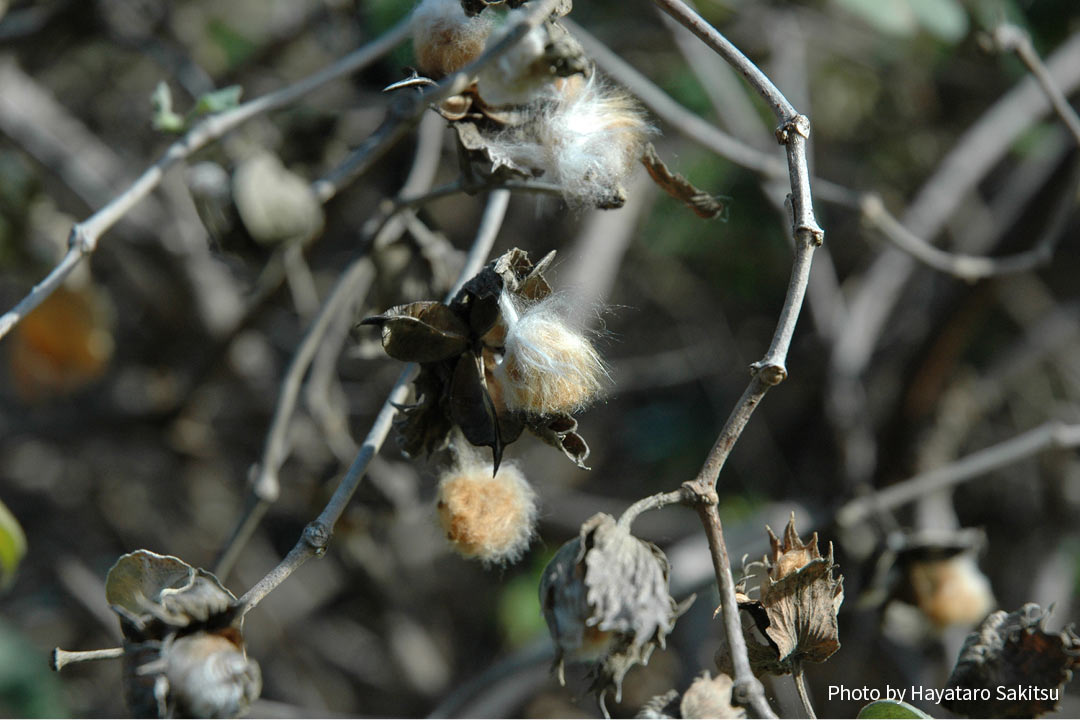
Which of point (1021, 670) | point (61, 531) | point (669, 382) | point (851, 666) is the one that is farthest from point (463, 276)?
point (61, 531)

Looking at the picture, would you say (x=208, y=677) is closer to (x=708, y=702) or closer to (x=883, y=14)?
(x=708, y=702)

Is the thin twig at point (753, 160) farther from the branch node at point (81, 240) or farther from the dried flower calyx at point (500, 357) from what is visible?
the branch node at point (81, 240)

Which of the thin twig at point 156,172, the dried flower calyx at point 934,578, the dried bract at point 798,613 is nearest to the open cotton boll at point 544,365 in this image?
the dried bract at point 798,613

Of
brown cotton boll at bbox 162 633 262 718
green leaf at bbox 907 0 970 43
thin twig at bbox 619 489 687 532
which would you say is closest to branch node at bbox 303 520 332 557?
brown cotton boll at bbox 162 633 262 718

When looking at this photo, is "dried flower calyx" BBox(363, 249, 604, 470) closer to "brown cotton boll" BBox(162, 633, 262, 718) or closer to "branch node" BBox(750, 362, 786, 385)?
"branch node" BBox(750, 362, 786, 385)

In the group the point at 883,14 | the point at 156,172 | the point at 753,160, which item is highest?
the point at 883,14

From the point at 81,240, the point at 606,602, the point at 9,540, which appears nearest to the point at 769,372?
the point at 606,602
